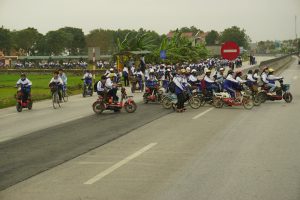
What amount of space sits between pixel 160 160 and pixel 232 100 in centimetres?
1160

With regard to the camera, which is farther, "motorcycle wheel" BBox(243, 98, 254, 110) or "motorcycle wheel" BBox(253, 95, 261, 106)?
"motorcycle wheel" BBox(253, 95, 261, 106)

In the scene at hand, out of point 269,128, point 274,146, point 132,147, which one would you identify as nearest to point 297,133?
point 269,128

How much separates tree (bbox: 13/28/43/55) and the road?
114600 mm

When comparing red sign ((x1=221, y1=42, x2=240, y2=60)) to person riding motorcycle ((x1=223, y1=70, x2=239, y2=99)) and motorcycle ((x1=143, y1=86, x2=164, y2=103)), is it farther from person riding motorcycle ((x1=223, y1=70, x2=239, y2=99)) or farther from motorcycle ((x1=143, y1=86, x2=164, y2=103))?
motorcycle ((x1=143, y1=86, x2=164, y2=103))

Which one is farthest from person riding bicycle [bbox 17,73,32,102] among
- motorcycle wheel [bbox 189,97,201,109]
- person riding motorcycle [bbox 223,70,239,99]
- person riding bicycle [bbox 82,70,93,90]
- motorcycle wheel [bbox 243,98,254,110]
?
motorcycle wheel [bbox 243,98,254,110]

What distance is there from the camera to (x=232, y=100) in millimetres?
21703

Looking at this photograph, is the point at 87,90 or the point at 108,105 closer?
the point at 108,105

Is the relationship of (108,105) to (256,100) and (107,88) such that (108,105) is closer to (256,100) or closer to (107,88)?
(107,88)

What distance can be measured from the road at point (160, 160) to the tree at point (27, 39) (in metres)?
115

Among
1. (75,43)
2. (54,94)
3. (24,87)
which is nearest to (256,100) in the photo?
(54,94)

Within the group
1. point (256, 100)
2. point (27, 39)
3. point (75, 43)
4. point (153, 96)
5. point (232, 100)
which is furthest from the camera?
point (27, 39)

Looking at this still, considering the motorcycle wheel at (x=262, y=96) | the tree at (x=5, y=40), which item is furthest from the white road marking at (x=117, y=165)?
the tree at (x=5, y=40)

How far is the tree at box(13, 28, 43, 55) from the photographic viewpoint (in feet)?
419

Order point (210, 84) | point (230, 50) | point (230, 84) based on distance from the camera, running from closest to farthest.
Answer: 1. point (230, 84)
2. point (210, 84)
3. point (230, 50)
